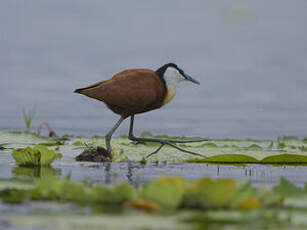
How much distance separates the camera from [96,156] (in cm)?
525

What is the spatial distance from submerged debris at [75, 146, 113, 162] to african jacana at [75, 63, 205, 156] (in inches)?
19.1

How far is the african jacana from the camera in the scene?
577 cm

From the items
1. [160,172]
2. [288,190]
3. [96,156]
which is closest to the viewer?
[288,190]

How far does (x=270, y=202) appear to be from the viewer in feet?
6.85

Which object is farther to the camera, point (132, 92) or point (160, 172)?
point (132, 92)

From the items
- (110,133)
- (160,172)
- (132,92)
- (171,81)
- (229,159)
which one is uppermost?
(171,81)

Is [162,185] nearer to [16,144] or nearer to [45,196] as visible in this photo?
[45,196]

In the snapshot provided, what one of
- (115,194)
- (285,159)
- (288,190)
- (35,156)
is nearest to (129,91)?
(35,156)

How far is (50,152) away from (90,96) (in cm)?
154

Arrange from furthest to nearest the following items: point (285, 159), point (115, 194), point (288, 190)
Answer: point (285, 159)
point (288, 190)
point (115, 194)

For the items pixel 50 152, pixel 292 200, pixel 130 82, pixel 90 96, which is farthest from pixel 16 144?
pixel 292 200

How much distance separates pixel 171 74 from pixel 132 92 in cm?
77

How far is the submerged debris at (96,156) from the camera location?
17.2 ft

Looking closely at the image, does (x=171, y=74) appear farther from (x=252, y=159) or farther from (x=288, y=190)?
(x=288, y=190)
